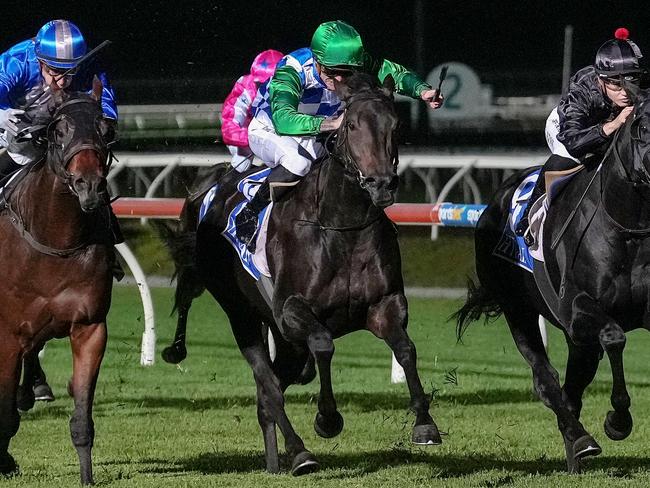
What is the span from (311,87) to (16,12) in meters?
9.79

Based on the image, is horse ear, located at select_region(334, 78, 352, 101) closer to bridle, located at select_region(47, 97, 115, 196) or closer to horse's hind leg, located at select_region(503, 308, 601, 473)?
bridle, located at select_region(47, 97, 115, 196)

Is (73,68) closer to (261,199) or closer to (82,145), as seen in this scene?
(82,145)

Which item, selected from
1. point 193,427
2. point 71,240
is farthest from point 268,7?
point 71,240

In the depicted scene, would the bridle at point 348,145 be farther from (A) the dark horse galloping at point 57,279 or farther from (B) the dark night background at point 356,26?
(B) the dark night background at point 356,26

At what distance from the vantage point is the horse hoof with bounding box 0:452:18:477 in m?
5.96

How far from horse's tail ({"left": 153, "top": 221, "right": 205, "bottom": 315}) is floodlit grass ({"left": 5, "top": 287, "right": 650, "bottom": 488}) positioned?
24.2 inches

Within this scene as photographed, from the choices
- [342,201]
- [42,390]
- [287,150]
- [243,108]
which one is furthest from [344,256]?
[42,390]

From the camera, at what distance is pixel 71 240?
5.62 m

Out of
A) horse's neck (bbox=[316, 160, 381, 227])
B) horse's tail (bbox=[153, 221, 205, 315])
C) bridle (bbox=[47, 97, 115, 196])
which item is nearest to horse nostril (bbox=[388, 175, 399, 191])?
horse's neck (bbox=[316, 160, 381, 227])

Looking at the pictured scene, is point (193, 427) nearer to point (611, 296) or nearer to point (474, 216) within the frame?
point (474, 216)

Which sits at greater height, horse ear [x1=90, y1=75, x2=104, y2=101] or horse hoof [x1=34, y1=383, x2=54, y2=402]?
horse ear [x1=90, y1=75, x2=104, y2=101]

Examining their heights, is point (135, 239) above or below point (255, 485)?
below

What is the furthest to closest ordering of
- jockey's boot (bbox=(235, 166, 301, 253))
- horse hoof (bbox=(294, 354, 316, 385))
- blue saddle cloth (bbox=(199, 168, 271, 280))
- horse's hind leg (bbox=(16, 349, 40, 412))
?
1. horse hoof (bbox=(294, 354, 316, 385))
2. horse's hind leg (bbox=(16, 349, 40, 412))
3. blue saddle cloth (bbox=(199, 168, 271, 280))
4. jockey's boot (bbox=(235, 166, 301, 253))

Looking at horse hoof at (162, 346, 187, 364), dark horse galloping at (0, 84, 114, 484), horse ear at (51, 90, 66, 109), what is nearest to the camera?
horse ear at (51, 90, 66, 109)
